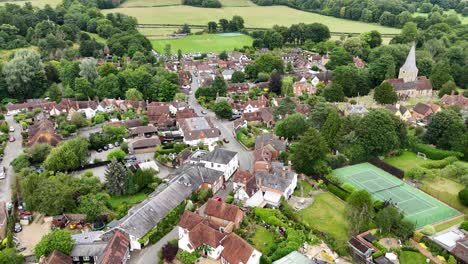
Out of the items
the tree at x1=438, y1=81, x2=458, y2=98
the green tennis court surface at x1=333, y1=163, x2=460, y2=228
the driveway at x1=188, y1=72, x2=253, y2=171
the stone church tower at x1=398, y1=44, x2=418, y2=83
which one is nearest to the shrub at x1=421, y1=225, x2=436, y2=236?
the green tennis court surface at x1=333, y1=163, x2=460, y2=228

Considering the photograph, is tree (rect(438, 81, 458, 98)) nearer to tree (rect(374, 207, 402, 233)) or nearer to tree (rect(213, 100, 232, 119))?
tree (rect(213, 100, 232, 119))

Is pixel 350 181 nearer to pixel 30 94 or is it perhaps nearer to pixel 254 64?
pixel 254 64

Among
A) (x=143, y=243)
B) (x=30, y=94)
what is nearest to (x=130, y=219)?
(x=143, y=243)

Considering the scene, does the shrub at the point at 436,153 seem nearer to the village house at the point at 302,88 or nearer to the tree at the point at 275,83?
the village house at the point at 302,88

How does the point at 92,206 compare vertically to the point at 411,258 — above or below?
above

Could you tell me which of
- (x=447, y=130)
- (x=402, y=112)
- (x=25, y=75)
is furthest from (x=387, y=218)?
(x=25, y=75)

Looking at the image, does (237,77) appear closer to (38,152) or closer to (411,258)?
(38,152)

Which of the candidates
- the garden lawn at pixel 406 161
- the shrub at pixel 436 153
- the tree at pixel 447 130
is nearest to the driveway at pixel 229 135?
the garden lawn at pixel 406 161
